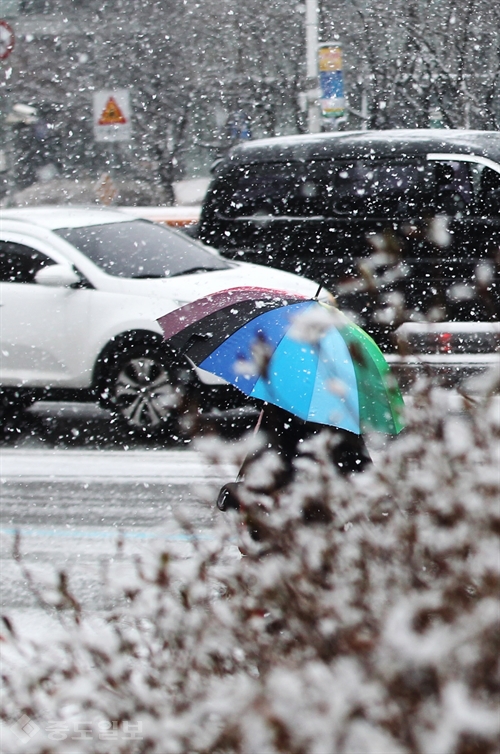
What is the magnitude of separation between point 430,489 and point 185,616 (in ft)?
1.73

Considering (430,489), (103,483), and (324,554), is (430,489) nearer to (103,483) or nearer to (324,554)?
(324,554)

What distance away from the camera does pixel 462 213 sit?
30.5 ft

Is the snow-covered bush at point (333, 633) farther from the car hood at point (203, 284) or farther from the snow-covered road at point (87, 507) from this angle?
the car hood at point (203, 284)

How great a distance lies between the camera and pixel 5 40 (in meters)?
13.8

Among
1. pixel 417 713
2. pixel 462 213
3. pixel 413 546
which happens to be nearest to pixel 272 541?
pixel 413 546

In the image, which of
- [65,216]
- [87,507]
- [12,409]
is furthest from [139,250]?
[87,507]

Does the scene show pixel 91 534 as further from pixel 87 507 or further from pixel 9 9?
pixel 9 9

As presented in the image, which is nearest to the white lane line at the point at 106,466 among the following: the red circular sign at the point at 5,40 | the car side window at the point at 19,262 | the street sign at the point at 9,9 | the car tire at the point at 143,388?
the car tire at the point at 143,388

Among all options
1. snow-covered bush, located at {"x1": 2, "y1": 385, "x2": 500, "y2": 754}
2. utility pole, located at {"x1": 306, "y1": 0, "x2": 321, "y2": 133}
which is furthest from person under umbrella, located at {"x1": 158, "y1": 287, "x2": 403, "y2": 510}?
utility pole, located at {"x1": 306, "y1": 0, "x2": 321, "y2": 133}

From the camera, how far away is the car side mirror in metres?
7.94

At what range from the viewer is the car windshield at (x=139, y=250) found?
8.30 m

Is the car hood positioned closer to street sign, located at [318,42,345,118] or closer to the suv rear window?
the suv rear window

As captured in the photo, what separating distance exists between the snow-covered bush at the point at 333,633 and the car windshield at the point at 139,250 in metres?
5.94

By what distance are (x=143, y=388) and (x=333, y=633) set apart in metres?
6.24
